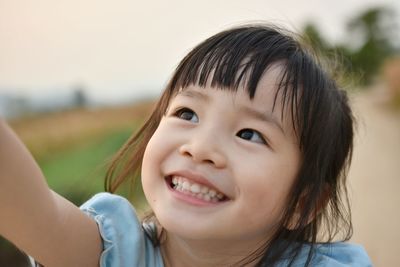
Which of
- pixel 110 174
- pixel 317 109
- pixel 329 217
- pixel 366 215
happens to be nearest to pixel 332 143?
pixel 317 109

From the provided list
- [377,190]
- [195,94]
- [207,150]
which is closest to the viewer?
[207,150]

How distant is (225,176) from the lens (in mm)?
1111

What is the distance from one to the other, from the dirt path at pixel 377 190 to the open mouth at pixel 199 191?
69 cm

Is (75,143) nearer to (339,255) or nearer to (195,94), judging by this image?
(339,255)

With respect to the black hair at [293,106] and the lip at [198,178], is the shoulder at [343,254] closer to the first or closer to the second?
the black hair at [293,106]

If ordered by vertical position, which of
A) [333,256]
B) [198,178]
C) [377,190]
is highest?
[198,178]

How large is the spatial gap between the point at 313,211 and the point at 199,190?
0.37m

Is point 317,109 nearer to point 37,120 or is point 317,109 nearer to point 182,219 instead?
point 182,219

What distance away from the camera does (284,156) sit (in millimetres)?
1216

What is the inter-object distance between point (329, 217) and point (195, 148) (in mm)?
543

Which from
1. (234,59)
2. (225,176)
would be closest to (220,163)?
(225,176)

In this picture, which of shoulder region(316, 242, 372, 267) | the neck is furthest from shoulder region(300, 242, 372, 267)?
the neck

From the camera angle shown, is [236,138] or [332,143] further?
[332,143]

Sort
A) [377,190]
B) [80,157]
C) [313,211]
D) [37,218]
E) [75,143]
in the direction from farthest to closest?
[75,143], [80,157], [377,190], [313,211], [37,218]
